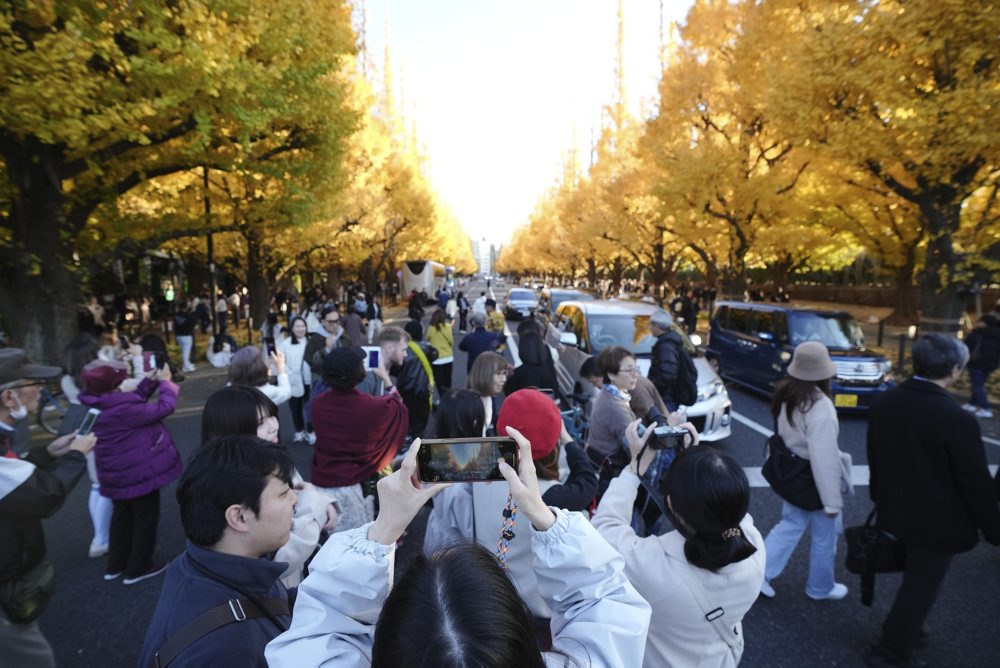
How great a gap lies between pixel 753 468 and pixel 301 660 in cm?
599

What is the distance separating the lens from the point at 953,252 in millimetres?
9328

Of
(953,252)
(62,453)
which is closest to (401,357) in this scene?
(62,453)

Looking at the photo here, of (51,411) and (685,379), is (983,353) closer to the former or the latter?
(685,379)

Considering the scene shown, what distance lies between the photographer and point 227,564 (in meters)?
1.37

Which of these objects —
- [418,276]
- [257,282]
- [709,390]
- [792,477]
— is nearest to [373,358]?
[792,477]

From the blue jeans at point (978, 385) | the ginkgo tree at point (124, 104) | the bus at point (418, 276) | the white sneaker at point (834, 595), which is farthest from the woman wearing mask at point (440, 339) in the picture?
the bus at point (418, 276)

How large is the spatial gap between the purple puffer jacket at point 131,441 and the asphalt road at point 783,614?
816mm

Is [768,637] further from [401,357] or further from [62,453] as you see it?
[62,453]

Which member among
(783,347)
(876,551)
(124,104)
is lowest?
(876,551)

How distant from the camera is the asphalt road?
2.96 meters

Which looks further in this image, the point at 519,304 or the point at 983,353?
the point at 519,304

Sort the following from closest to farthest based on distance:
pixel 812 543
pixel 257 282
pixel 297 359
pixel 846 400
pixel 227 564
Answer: pixel 227 564
pixel 812 543
pixel 297 359
pixel 846 400
pixel 257 282

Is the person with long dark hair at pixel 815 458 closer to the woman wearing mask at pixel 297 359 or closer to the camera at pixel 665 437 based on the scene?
the camera at pixel 665 437

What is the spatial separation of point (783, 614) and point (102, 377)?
4718 millimetres
